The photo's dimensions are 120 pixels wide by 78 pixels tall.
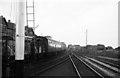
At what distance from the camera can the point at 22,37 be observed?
353 cm

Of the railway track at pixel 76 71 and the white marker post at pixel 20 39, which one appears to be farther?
the railway track at pixel 76 71

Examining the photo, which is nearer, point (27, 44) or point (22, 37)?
point (22, 37)

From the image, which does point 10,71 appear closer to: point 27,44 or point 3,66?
point 3,66

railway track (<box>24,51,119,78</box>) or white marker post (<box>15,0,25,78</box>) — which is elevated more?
white marker post (<box>15,0,25,78</box>)

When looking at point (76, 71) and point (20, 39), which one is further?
point (76, 71)

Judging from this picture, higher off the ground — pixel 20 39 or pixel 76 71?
pixel 20 39

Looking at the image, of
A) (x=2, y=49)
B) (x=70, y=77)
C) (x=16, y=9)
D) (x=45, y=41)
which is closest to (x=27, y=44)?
(x=2, y=49)

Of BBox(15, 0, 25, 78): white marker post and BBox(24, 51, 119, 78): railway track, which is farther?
BBox(24, 51, 119, 78): railway track

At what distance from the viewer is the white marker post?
346cm

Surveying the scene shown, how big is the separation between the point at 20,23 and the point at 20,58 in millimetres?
629

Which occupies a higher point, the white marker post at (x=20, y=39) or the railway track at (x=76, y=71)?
the white marker post at (x=20, y=39)

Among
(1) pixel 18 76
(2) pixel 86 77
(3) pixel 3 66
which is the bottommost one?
(2) pixel 86 77

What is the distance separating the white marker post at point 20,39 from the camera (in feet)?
11.4

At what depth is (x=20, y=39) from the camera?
352cm
